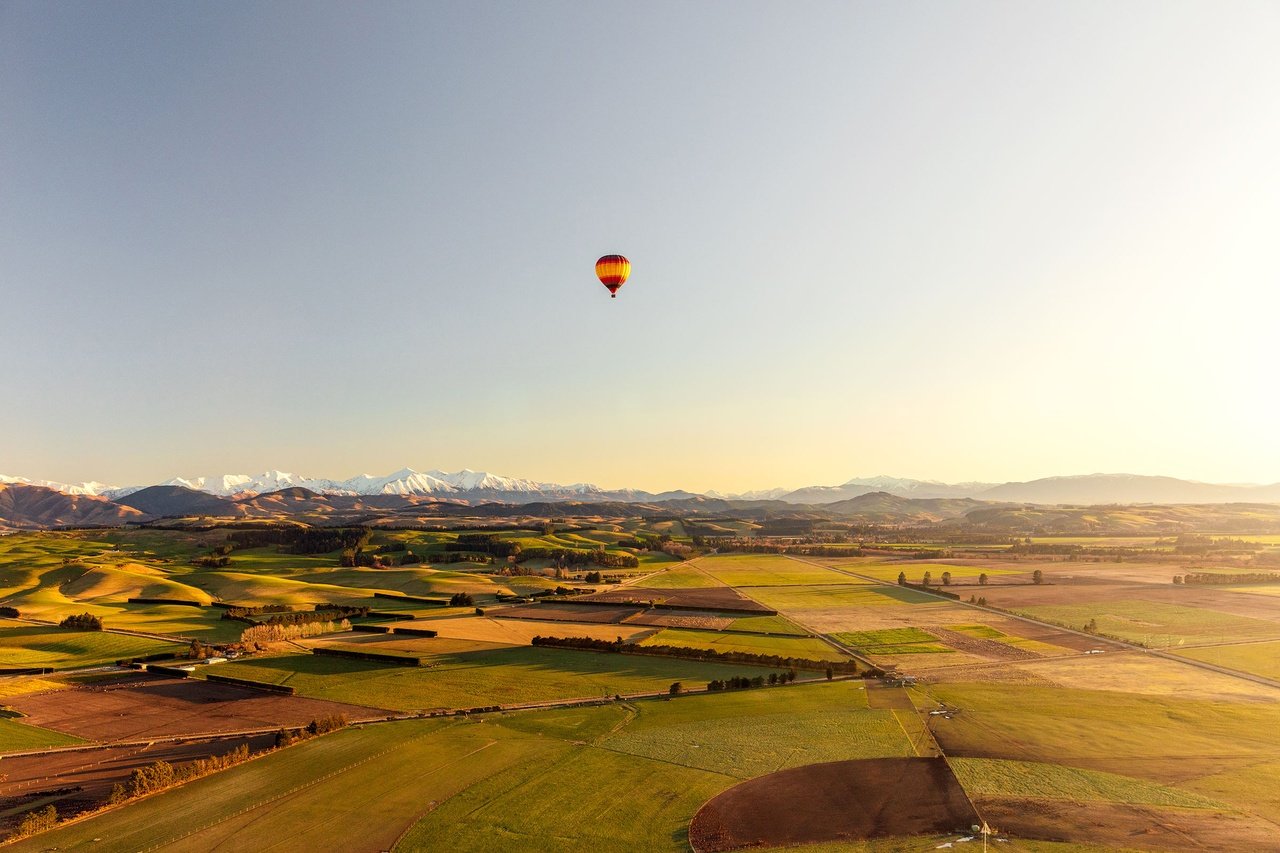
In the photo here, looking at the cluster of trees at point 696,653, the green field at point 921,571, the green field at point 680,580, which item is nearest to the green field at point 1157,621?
the green field at point 921,571

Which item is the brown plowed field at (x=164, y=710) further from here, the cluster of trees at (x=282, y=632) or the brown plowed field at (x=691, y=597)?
the brown plowed field at (x=691, y=597)

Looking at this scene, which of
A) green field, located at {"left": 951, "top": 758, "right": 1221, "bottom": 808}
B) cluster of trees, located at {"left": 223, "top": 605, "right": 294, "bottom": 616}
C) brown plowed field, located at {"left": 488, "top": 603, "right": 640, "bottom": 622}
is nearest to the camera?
green field, located at {"left": 951, "top": 758, "right": 1221, "bottom": 808}

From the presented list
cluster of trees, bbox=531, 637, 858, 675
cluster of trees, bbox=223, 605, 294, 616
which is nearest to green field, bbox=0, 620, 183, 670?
cluster of trees, bbox=223, 605, 294, 616

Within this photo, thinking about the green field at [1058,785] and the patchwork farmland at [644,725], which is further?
the green field at [1058,785]

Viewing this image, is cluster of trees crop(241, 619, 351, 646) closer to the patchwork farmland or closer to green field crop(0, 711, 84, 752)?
the patchwork farmland

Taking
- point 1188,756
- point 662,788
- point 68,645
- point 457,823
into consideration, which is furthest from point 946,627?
point 68,645

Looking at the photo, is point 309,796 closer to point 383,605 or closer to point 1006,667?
point 1006,667
